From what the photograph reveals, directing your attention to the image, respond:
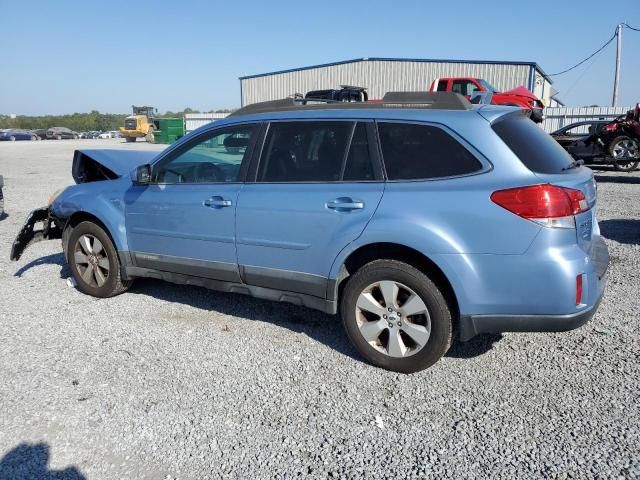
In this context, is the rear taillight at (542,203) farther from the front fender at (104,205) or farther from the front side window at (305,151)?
the front fender at (104,205)

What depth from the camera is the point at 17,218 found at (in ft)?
30.7

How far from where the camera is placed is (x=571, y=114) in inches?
1011

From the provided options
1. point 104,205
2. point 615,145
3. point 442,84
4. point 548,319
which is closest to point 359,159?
point 548,319

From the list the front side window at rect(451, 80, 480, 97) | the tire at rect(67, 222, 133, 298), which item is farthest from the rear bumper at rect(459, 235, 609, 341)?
the front side window at rect(451, 80, 480, 97)

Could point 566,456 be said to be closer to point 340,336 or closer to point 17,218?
point 340,336

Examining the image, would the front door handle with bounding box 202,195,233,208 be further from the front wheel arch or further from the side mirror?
the front wheel arch

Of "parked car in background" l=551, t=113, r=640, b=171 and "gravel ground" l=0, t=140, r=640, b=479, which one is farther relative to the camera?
"parked car in background" l=551, t=113, r=640, b=171

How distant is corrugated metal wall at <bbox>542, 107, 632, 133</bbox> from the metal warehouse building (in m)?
3.18

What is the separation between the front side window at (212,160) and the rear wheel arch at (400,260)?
1.20m

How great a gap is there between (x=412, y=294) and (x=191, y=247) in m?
1.95

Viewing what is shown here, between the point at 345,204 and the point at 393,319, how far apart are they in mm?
837

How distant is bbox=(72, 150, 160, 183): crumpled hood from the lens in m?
5.35

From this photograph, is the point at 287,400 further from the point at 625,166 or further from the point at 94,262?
the point at 625,166

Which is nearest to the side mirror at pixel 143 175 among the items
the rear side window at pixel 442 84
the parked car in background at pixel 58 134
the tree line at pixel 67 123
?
the rear side window at pixel 442 84
